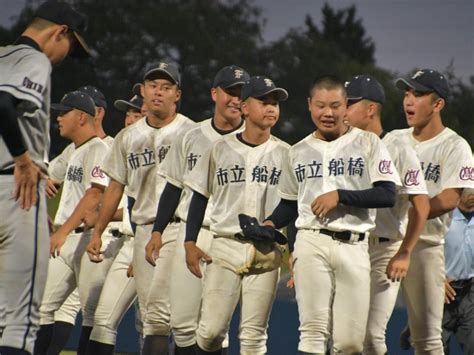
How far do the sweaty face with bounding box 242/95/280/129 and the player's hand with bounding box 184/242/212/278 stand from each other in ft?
2.52

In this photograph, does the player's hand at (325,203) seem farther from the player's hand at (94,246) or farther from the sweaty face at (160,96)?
the player's hand at (94,246)

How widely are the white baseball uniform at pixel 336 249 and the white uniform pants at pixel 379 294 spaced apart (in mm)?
522

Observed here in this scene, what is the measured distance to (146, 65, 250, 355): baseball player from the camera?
7.03 m

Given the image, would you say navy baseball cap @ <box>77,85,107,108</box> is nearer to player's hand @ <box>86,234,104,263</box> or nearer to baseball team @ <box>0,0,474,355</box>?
baseball team @ <box>0,0,474,355</box>

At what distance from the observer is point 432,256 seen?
22.6ft

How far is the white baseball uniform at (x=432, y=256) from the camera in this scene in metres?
6.85

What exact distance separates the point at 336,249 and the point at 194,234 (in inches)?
40.4

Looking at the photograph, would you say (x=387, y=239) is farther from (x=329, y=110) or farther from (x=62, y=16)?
(x=62, y=16)

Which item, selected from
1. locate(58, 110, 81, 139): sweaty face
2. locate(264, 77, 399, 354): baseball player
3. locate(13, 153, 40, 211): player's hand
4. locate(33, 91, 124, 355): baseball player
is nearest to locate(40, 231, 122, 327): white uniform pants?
locate(33, 91, 124, 355): baseball player

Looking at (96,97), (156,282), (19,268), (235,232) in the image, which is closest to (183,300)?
(156,282)

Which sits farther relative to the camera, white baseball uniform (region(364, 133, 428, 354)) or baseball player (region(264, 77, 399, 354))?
white baseball uniform (region(364, 133, 428, 354))

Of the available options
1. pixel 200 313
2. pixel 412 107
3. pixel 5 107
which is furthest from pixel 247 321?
pixel 5 107

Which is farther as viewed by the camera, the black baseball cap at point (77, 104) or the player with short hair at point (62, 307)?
the black baseball cap at point (77, 104)

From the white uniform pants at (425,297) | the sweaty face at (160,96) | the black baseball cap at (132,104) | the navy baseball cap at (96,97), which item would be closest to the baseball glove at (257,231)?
the white uniform pants at (425,297)
